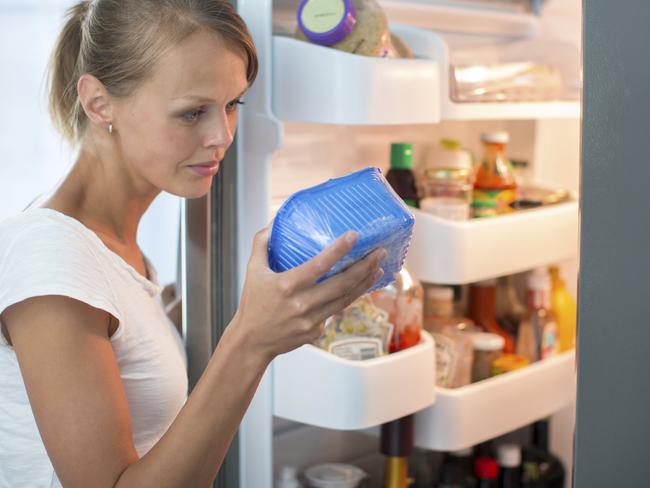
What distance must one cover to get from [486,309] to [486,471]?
10.5 inches

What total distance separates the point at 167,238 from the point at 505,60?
2.32 ft

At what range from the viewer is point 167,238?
1310mm

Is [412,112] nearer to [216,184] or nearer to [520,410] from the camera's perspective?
[216,184]

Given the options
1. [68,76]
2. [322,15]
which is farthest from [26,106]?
[322,15]

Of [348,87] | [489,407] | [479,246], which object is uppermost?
[348,87]

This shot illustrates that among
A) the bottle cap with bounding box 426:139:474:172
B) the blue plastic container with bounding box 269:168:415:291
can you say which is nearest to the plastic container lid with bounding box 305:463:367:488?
the bottle cap with bounding box 426:139:474:172

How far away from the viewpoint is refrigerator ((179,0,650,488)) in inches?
24.4

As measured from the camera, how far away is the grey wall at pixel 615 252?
607mm

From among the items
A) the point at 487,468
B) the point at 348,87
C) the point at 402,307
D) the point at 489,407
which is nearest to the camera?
the point at 348,87

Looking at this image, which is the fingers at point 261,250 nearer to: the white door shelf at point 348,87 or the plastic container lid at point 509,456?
the white door shelf at point 348,87

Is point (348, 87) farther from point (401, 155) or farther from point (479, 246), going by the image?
point (479, 246)

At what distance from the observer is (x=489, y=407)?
1.32 metres

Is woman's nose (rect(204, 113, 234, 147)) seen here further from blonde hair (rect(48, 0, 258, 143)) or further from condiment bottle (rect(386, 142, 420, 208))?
condiment bottle (rect(386, 142, 420, 208))

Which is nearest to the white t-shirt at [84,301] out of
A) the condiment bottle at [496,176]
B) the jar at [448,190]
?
the jar at [448,190]
